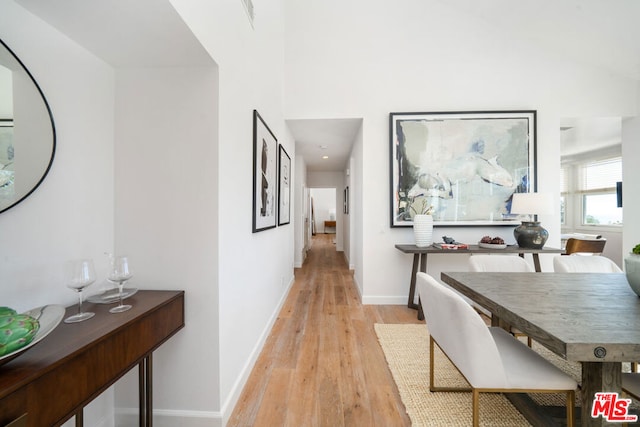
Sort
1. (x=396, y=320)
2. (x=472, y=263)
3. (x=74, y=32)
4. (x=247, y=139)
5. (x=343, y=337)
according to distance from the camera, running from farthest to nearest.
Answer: (x=396, y=320) < (x=343, y=337) < (x=472, y=263) < (x=247, y=139) < (x=74, y=32)

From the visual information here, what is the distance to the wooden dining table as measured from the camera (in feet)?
2.85

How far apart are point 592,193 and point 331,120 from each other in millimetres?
6704

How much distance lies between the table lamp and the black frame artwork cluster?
268cm

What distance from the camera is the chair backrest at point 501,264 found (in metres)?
2.09

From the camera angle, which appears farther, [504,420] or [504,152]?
[504,152]

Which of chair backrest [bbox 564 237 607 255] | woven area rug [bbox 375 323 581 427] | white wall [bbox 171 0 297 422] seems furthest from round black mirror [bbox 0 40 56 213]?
→ chair backrest [bbox 564 237 607 255]

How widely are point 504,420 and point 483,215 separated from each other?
2.41 m

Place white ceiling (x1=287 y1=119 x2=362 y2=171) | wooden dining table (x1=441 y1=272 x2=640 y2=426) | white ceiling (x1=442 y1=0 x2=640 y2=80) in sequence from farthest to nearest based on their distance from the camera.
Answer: white ceiling (x1=287 y1=119 x2=362 y2=171)
white ceiling (x1=442 y1=0 x2=640 y2=80)
wooden dining table (x1=441 y1=272 x2=640 y2=426)

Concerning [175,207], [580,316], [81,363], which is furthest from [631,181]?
[81,363]

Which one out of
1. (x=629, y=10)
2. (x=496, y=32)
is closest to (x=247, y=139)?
(x=496, y=32)

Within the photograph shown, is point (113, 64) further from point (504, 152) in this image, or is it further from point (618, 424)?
point (504, 152)

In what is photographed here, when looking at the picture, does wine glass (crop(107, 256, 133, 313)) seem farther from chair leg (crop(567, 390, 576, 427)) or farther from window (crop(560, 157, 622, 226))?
window (crop(560, 157, 622, 226))

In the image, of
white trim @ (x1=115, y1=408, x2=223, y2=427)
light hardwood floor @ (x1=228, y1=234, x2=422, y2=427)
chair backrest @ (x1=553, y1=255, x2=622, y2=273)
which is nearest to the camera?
white trim @ (x1=115, y1=408, x2=223, y2=427)

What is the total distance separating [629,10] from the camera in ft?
8.26
